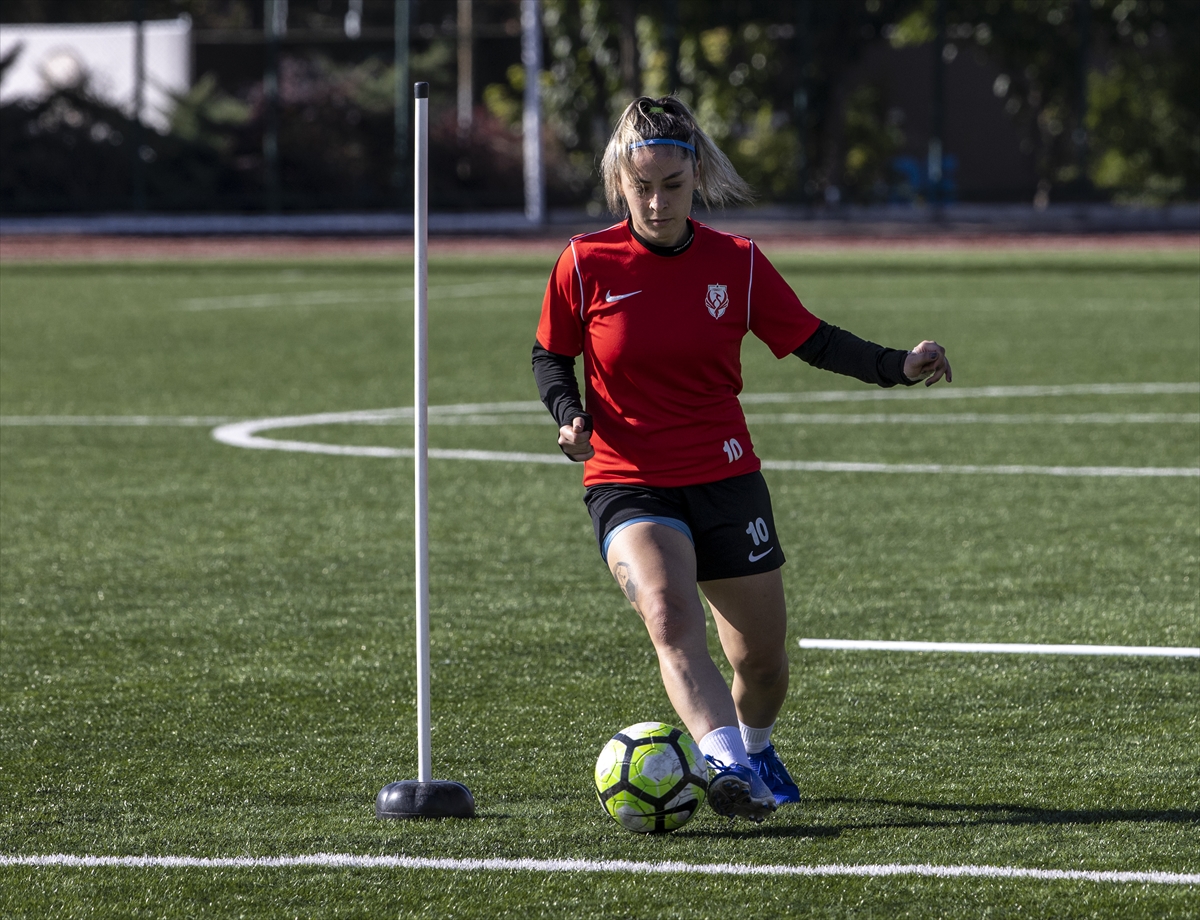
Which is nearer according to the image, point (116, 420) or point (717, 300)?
point (717, 300)

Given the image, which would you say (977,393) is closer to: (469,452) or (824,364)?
(469,452)

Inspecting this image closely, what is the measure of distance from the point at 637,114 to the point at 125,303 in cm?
1887

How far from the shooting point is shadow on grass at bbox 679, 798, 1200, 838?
4336 millimetres

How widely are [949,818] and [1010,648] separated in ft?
6.28

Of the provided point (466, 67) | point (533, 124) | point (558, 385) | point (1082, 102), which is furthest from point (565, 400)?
point (466, 67)

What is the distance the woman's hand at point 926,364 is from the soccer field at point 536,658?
3.54ft

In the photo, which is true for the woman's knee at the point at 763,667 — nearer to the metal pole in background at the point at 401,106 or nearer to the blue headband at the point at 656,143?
the blue headband at the point at 656,143

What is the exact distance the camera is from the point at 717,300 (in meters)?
4.51

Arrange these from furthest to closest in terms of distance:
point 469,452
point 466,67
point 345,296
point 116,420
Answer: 1. point 466,67
2. point 345,296
3. point 116,420
4. point 469,452

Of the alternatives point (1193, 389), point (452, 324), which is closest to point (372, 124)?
point (452, 324)

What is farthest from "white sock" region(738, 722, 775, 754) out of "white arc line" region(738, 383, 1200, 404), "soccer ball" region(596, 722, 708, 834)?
"white arc line" region(738, 383, 1200, 404)

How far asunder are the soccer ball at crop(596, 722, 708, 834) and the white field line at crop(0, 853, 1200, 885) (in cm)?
18

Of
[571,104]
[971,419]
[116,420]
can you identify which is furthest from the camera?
[571,104]

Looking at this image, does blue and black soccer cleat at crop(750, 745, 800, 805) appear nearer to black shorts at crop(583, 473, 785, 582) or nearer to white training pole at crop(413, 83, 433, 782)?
black shorts at crop(583, 473, 785, 582)
